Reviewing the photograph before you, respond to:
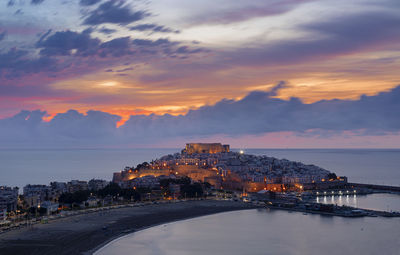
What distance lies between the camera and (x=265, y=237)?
3425 cm

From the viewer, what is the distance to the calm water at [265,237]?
2991 centimetres

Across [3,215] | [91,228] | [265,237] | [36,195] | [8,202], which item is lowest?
[265,237]

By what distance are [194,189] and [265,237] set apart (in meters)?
22.7

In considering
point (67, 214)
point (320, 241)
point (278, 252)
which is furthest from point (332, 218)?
point (67, 214)

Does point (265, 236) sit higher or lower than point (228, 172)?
lower

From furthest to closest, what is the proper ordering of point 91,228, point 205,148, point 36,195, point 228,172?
point 205,148 < point 228,172 < point 36,195 < point 91,228

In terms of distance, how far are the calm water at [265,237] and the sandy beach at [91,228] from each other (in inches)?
49.8

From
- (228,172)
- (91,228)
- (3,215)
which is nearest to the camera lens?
(91,228)

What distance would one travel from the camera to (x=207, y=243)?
3173cm

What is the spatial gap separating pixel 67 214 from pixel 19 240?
1112cm

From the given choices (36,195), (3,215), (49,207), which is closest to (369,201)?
(49,207)

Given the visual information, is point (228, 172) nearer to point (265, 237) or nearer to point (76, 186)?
point (76, 186)

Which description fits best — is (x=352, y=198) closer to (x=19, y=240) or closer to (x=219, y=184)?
(x=219, y=184)

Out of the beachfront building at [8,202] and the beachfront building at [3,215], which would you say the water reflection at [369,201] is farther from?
the beachfront building at [3,215]
